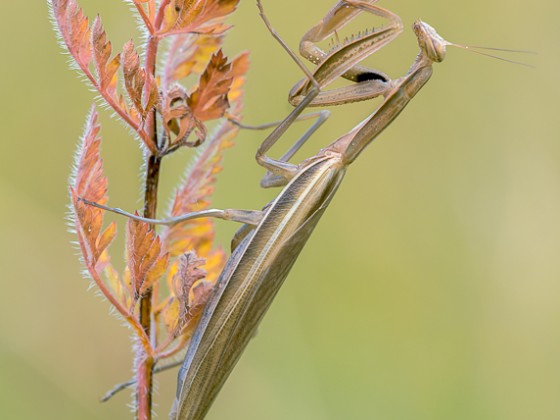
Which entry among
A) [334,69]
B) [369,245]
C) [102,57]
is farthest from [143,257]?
[369,245]

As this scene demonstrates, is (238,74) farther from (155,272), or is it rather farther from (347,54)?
(155,272)

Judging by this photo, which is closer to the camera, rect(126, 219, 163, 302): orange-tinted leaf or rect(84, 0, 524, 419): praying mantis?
rect(126, 219, 163, 302): orange-tinted leaf

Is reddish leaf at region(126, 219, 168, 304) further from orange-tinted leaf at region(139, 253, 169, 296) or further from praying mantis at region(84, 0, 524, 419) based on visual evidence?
praying mantis at region(84, 0, 524, 419)

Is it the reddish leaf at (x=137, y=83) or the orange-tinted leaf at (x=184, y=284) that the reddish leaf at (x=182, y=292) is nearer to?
the orange-tinted leaf at (x=184, y=284)

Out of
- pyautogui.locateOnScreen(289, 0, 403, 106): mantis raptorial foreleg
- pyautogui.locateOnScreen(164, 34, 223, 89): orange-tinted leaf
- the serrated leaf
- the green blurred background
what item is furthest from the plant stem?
the green blurred background

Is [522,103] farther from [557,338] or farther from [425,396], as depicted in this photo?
[425,396]

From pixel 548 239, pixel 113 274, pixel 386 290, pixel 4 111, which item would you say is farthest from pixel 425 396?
pixel 4 111

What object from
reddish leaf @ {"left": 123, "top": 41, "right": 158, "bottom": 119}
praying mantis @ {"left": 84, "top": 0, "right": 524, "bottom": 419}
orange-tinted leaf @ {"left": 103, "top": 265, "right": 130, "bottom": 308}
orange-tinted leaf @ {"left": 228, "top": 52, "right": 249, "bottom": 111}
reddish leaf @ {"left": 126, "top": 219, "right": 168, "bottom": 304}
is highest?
reddish leaf @ {"left": 123, "top": 41, "right": 158, "bottom": 119}
